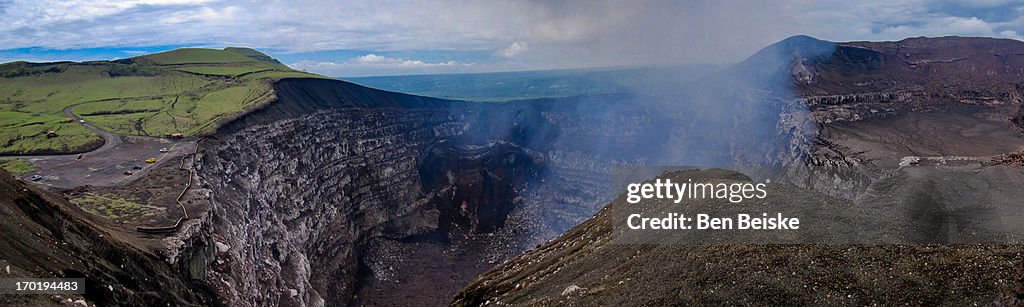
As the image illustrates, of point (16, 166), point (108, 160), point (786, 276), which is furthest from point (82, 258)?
point (16, 166)

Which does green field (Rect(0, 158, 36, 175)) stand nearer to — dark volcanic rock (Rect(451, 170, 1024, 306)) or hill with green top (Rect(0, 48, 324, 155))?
hill with green top (Rect(0, 48, 324, 155))

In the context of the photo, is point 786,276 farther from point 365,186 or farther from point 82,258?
point 365,186

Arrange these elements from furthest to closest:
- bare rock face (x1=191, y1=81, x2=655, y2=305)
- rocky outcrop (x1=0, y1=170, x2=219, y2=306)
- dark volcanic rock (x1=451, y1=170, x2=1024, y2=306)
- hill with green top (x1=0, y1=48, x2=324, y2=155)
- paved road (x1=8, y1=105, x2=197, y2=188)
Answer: hill with green top (x1=0, y1=48, x2=324, y2=155)
bare rock face (x1=191, y1=81, x2=655, y2=305)
paved road (x1=8, y1=105, x2=197, y2=188)
rocky outcrop (x1=0, y1=170, x2=219, y2=306)
dark volcanic rock (x1=451, y1=170, x2=1024, y2=306)

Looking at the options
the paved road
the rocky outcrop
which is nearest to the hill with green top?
the paved road

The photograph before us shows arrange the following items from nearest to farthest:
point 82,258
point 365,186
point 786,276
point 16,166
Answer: point 786,276, point 82,258, point 16,166, point 365,186

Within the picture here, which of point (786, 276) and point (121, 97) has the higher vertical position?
point (121, 97)

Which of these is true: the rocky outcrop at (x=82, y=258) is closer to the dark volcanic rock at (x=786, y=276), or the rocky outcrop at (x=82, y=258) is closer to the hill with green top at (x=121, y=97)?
the dark volcanic rock at (x=786, y=276)

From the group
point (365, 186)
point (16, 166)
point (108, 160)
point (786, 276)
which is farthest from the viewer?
point (365, 186)

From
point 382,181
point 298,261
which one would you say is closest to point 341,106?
point 382,181

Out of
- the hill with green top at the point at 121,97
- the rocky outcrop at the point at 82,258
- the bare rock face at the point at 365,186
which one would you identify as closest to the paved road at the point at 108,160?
the hill with green top at the point at 121,97
